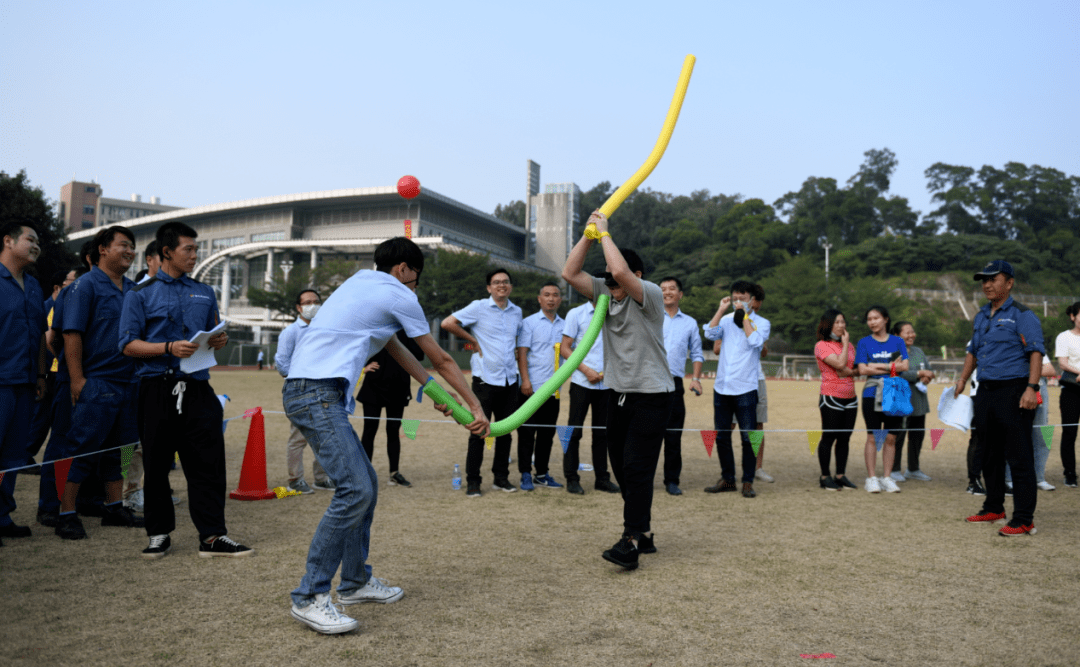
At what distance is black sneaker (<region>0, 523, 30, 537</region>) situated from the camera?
4871 millimetres

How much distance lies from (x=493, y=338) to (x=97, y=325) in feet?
10.9

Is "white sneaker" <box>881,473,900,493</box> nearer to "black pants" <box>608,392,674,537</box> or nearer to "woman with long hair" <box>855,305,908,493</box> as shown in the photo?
"woman with long hair" <box>855,305,908,493</box>

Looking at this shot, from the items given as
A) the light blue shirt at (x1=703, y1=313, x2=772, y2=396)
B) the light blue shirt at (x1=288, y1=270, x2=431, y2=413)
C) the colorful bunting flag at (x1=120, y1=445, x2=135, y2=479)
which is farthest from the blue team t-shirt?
the colorful bunting flag at (x1=120, y1=445, x2=135, y2=479)

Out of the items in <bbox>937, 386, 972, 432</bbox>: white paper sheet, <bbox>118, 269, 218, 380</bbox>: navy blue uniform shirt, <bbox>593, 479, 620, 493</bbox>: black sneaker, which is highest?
<bbox>118, 269, 218, 380</bbox>: navy blue uniform shirt

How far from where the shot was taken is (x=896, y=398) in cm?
706

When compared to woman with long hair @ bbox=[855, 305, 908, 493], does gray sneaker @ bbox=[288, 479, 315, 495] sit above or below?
below

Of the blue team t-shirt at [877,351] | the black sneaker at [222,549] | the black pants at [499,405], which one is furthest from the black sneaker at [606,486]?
the black sneaker at [222,549]

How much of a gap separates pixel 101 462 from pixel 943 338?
56.2 m

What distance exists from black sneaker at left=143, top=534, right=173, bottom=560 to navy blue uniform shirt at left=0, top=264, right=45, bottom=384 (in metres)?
1.57

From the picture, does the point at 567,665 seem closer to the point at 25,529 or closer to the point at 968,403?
the point at 25,529

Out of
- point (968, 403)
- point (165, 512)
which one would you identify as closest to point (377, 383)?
point (165, 512)

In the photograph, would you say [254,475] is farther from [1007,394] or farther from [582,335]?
[1007,394]

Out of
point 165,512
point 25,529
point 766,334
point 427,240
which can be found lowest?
point 25,529

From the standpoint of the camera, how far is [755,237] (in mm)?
69500
